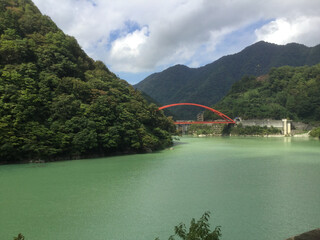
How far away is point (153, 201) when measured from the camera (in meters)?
8.58

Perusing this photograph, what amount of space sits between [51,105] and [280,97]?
156 feet

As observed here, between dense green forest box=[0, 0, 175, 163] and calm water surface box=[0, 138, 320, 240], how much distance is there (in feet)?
8.95

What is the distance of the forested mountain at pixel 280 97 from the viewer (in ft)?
152

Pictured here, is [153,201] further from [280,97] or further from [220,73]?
[220,73]

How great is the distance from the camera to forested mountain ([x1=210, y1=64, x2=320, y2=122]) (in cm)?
4631

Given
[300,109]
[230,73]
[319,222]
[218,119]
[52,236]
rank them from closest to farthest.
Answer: [52,236] → [319,222] → [300,109] → [218,119] → [230,73]

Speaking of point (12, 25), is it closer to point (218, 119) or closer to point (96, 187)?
point (96, 187)

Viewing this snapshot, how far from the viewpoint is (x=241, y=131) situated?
156ft

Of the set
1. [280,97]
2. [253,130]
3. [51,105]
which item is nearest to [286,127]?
[253,130]

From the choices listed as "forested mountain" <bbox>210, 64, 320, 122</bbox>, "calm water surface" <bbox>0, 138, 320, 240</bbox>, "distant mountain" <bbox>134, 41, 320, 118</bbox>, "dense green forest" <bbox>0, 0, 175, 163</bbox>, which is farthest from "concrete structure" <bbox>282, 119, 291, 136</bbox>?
"distant mountain" <bbox>134, 41, 320, 118</bbox>

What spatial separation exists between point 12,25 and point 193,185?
66.8ft

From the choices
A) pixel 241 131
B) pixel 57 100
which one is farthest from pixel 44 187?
pixel 241 131

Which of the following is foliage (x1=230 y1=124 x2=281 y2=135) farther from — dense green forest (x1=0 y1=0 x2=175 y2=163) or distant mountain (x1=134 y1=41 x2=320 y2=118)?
distant mountain (x1=134 y1=41 x2=320 y2=118)

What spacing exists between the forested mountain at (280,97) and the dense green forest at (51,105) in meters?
32.1
